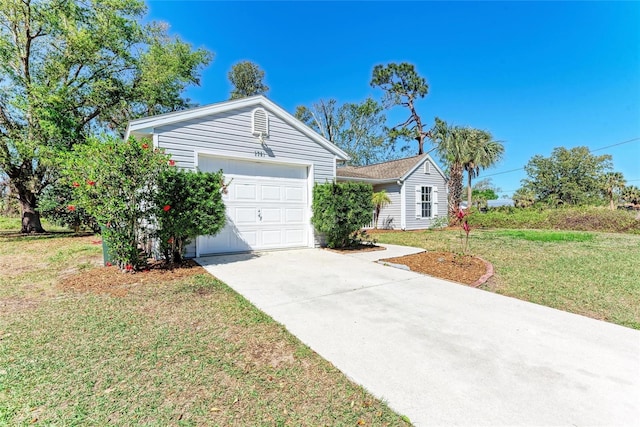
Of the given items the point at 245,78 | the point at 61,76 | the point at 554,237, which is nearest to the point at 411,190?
the point at 554,237

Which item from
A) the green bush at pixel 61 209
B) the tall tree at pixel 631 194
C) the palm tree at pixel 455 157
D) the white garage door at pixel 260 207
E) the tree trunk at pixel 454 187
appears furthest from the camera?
the tall tree at pixel 631 194

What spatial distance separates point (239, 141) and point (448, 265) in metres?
5.80

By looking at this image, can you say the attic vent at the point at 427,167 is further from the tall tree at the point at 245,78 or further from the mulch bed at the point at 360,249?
the tall tree at the point at 245,78

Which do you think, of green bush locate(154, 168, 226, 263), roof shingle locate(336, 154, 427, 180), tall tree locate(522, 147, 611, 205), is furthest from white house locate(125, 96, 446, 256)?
tall tree locate(522, 147, 611, 205)

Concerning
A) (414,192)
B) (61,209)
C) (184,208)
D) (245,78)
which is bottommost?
(184,208)

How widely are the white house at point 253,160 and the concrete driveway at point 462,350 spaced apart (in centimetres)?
288

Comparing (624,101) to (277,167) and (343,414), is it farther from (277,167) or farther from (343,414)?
(343,414)

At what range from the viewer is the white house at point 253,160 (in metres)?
6.55

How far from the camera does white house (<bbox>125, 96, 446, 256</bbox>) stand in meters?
6.55

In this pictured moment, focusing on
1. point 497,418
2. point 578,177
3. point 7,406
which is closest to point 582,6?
point 497,418

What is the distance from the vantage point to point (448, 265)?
5.98m

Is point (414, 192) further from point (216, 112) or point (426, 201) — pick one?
point (216, 112)

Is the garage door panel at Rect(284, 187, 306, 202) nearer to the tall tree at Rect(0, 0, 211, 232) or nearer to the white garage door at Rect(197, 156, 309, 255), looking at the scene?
the white garage door at Rect(197, 156, 309, 255)

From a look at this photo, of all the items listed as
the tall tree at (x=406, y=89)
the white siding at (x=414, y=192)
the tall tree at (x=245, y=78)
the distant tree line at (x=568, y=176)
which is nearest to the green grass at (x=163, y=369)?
the white siding at (x=414, y=192)
